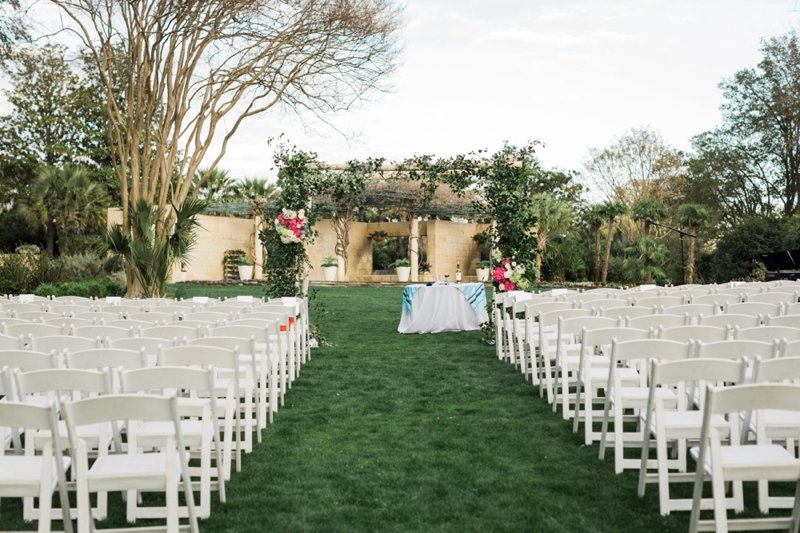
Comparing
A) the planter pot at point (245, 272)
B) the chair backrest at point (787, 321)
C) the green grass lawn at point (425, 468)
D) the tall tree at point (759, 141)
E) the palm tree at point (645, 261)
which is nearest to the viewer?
the green grass lawn at point (425, 468)

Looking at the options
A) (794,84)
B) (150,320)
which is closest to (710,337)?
(150,320)

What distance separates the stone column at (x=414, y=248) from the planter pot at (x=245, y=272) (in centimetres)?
713

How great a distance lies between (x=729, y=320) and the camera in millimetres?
5504

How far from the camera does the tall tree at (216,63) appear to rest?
1201 centimetres

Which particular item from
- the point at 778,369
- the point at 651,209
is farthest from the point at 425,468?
the point at 651,209

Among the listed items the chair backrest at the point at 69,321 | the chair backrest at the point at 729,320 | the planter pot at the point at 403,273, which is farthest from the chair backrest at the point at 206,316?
the planter pot at the point at 403,273

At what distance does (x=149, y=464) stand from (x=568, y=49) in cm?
1923

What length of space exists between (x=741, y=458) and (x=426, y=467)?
6.48ft

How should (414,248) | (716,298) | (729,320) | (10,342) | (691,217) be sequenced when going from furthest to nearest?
(414,248), (691,217), (716,298), (729,320), (10,342)

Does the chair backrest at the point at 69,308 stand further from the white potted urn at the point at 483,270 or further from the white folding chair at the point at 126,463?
the white potted urn at the point at 483,270

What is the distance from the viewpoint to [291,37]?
13.4m

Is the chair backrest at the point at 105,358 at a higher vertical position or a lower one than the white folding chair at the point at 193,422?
higher

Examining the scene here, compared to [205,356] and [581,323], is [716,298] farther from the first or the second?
[205,356]

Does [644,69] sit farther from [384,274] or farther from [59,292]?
[59,292]
